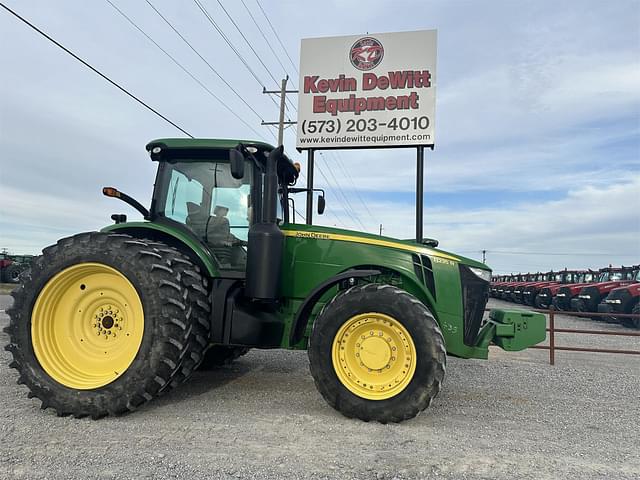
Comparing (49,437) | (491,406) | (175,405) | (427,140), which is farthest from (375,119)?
(49,437)

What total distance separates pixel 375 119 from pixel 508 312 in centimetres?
537

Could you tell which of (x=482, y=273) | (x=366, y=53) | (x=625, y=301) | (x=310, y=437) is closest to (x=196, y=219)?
(x=310, y=437)

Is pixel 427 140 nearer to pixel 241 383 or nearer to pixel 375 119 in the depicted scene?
pixel 375 119

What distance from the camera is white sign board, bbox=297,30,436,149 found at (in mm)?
8812

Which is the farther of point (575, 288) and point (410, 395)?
point (575, 288)

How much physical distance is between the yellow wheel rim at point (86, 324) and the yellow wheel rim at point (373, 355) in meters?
1.72

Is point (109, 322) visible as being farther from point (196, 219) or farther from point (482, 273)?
point (482, 273)

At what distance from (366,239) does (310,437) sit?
1822 millimetres

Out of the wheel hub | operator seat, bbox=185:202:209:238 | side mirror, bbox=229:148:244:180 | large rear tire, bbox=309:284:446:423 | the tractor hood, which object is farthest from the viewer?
operator seat, bbox=185:202:209:238

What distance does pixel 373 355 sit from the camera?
3.78 metres

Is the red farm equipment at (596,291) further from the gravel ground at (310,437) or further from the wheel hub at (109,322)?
the wheel hub at (109,322)

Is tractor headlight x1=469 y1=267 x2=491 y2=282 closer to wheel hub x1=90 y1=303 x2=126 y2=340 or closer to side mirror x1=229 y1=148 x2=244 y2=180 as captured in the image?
side mirror x1=229 y1=148 x2=244 y2=180

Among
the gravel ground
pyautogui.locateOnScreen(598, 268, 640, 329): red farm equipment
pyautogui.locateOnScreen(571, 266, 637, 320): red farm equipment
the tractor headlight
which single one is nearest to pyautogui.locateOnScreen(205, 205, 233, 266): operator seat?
the gravel ground

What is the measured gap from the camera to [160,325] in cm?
368
